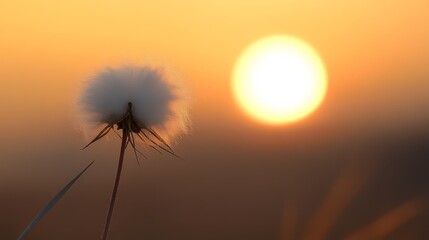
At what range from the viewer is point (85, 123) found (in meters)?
2.02

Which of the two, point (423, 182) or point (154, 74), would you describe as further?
point (423, 182)

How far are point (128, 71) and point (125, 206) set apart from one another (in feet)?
68.2

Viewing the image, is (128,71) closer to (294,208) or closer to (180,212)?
(294,208)

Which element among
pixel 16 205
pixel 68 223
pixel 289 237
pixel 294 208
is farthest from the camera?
pixel 16 205

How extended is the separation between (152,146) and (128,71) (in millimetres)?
253

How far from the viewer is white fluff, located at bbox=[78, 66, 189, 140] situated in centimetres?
196

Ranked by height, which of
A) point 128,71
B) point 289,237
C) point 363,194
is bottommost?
point 128,71

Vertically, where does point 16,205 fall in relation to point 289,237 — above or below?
above

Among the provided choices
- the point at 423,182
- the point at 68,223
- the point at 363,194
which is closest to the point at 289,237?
the point at 363,194

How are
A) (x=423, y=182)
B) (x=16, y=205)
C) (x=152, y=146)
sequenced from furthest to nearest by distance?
(x=16, y=205) < (x=423, y=182) < (x=152, y=146)

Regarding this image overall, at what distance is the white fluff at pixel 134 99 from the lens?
196cm

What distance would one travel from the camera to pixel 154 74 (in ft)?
6.57

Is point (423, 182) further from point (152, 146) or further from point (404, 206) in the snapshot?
point (152, 146)

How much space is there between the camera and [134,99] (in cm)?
199
